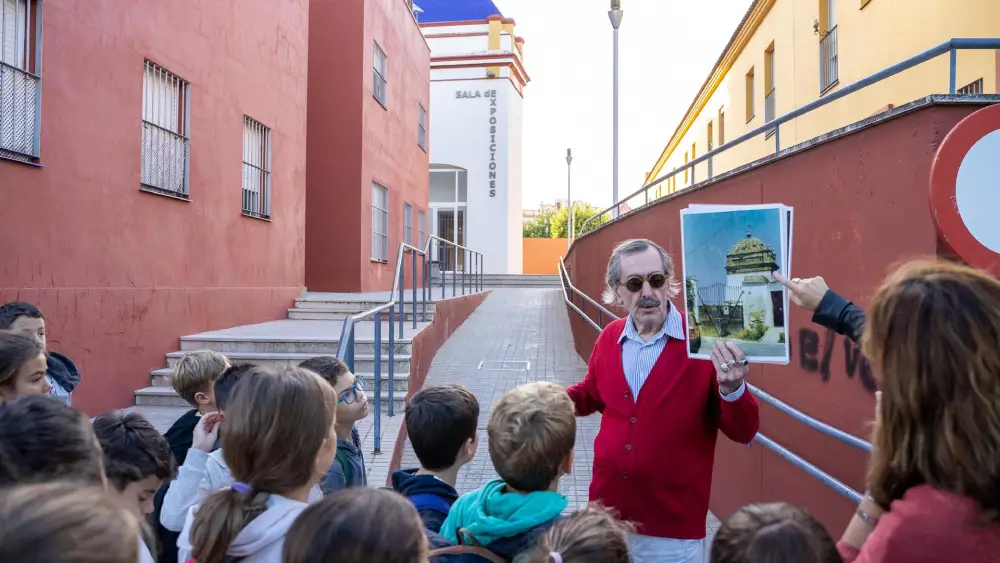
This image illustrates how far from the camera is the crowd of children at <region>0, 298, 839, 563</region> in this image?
1.10m

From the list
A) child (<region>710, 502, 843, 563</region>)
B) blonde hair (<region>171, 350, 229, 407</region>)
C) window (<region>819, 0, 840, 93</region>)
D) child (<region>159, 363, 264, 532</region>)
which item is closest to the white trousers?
child (<region>710, 502, 843, 563</region>)

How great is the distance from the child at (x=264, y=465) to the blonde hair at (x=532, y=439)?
456 mm

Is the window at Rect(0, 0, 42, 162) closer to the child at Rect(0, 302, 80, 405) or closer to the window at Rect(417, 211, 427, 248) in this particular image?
the child at Rect(0, 302, 80, 405)

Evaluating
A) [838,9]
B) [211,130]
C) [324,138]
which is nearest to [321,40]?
[324,138]

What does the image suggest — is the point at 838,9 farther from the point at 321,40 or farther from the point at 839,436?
the point at 839,436

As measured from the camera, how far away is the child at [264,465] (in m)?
1.65

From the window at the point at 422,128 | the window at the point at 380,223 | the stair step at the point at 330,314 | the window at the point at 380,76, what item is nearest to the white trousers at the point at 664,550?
the stair step at the point at 330,314

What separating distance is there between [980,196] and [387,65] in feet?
41.4

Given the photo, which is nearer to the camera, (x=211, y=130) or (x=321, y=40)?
(x=211, y=130)

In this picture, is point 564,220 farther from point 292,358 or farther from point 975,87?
point 292,358

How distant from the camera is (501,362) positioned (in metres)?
9.12

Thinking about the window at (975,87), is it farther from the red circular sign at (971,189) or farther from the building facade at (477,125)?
the building facade at (477,125)

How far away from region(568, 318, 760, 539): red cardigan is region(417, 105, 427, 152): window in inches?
597

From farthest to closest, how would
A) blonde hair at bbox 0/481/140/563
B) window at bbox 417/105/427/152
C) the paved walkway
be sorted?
1. window at bbox 417/105/427/152
2. the paved walkway
3. blonde hair at bbox 0/481/140/563
